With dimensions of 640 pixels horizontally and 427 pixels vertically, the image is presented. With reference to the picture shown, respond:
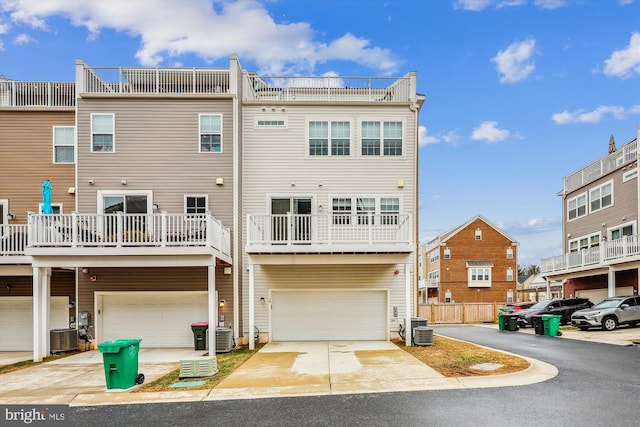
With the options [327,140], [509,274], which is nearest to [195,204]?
[327,140]

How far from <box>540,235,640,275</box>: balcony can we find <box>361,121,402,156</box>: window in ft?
41.7

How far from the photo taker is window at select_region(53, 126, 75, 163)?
1655 centimetres

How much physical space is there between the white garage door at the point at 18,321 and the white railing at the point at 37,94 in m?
7.13

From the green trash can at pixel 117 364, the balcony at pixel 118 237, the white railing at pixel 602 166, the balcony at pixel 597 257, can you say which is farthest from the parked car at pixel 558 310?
the green trash can at pixel 117 364

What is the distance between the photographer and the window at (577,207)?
28125 millimetres

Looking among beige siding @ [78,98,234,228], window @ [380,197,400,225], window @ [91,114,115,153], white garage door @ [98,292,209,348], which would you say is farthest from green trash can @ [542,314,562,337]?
window @ [91,114,115,153]

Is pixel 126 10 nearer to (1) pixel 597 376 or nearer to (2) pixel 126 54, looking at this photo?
(2) pixel 126 54

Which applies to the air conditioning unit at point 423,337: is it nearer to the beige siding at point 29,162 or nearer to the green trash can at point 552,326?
the green trash can at point 552,326

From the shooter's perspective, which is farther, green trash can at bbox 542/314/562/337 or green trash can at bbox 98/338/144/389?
green trash can at bbox 542/314/562/337

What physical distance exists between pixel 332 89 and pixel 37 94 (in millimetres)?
11019

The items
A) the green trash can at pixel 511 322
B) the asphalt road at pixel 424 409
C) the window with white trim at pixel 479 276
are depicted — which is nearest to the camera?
the asphalt road at pixel 424 409

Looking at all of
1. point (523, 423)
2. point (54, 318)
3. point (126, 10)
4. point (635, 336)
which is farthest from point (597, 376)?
point (126, 10)

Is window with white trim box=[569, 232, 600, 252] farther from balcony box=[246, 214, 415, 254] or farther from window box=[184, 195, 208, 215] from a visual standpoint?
window box=[184, 195, 208, 215]

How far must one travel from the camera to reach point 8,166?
16.5 metres
